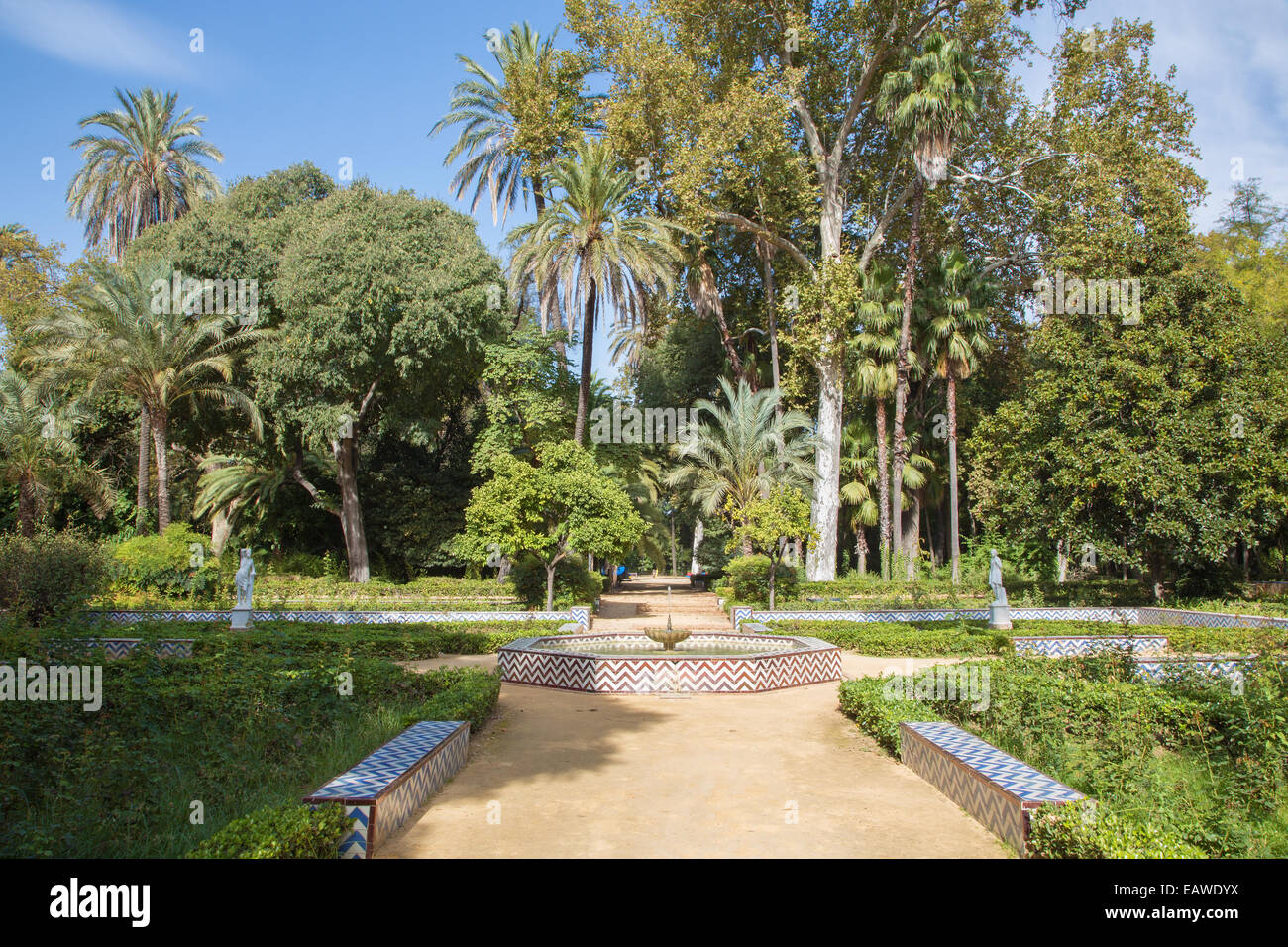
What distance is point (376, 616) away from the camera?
2105cm

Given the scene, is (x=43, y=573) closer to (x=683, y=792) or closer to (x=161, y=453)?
(x=161, y=453)

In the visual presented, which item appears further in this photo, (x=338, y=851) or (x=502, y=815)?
(x=502, y=815)

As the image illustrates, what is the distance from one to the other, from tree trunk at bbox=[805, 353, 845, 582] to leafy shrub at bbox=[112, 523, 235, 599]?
57.5 ft

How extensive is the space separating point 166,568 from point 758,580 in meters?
15.7

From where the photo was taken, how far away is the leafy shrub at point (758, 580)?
2406cm

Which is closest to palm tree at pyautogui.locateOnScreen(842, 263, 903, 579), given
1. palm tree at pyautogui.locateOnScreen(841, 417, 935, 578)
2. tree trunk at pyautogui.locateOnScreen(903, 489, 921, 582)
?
tree trunk at pyautogui.locateOnScreen(903, 489, 921, 582)

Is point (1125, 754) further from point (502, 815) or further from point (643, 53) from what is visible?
point (643, 53)

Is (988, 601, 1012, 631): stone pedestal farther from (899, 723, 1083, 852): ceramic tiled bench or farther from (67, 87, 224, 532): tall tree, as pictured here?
(67, 87, 224, 532): tall tree

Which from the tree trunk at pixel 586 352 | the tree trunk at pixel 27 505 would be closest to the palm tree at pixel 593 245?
the tree trunk at pixel 586 352

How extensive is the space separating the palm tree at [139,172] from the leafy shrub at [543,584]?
22.3m

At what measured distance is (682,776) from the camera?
7.64 meters

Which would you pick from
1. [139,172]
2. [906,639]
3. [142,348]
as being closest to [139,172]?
[139,172]
